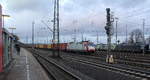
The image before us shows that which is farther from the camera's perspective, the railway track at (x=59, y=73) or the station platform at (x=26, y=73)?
the station platform at (x=26, y=73)

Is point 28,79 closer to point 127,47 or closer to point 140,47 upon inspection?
point 140,47

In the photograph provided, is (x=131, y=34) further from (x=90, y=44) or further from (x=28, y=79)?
(x=28, y=79)

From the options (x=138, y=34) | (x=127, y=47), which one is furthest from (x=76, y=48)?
(x=138, y=34)

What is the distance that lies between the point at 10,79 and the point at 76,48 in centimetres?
4502

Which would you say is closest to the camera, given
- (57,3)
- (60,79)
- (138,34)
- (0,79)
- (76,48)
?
(0,79)

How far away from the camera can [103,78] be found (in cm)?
1597

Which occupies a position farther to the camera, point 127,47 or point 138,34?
point 138,34

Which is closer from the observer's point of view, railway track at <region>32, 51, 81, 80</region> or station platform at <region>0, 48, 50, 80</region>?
railway track at <region>32, 51, 81, 80</region>

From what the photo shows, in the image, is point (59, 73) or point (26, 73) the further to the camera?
point (59, 73)

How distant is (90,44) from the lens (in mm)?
52312

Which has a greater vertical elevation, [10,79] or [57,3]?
[57,3]

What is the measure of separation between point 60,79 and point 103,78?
267cm

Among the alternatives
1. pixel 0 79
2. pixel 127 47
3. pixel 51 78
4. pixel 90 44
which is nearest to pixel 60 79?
pixel 51 78

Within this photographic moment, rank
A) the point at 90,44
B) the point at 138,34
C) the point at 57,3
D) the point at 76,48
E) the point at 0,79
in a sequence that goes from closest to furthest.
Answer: the point at 0,79 < the point at 57,3 < the point at 90,44 < the point at 76,48 < the point at 138,34
